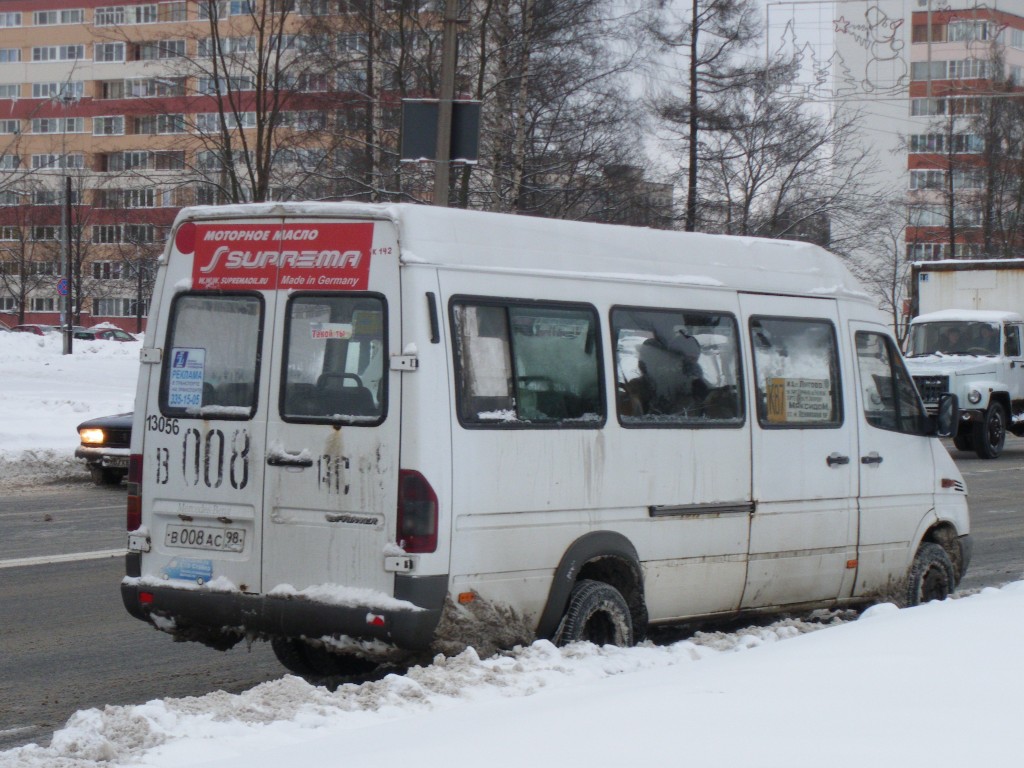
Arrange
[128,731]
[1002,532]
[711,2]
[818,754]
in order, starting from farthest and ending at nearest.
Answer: [711,2]
[1002,532]
[128,731]
[818,754]

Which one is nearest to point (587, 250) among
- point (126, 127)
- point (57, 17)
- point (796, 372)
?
point (796, 372)

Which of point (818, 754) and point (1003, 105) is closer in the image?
point (818, 754)

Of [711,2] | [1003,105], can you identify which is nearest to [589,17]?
[711,2]

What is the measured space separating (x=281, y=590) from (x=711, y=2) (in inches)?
1080

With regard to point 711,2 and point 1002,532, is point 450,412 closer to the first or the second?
point 1002,532

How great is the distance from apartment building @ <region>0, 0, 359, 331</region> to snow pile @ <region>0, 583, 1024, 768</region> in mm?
16882

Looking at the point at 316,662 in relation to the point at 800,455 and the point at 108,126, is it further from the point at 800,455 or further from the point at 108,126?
the point at 108,126

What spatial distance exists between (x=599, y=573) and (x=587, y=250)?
5.22ft

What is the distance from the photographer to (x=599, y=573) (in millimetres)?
7152

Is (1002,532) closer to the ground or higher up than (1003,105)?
closer to the ground

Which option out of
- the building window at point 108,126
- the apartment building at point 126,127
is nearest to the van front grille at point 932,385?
the apartment building at point 126,127

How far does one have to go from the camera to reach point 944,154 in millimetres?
61250

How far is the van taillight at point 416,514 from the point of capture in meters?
6.17

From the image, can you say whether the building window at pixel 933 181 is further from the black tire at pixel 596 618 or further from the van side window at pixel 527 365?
the black tire at pixel 596 618
